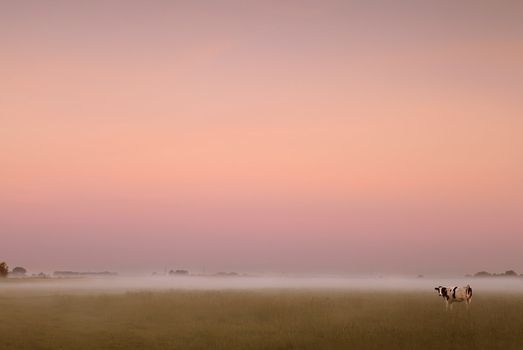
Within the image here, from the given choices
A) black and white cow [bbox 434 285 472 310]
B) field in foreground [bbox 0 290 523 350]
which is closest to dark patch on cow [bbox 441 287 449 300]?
black and white cow [bbox 434 285 472 310]

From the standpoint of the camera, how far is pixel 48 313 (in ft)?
110

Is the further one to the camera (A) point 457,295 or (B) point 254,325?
(A) point 457,295

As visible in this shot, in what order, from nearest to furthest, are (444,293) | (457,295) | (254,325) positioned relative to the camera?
(254,325) < (457,295) < (444,293)

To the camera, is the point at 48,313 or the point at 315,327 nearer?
the point at 315,327

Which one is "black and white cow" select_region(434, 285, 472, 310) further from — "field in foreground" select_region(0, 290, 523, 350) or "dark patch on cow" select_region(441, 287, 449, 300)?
"field in foreground" select_region(0, 290, 523, 350)

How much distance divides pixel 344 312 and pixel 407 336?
9918 mm

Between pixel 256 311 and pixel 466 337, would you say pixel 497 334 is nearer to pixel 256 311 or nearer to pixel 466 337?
pixel 466 337

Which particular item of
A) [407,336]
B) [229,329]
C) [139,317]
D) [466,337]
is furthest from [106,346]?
[466,337]

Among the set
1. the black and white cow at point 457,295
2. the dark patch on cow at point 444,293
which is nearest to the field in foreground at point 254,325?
the black and white cow at point 457,295

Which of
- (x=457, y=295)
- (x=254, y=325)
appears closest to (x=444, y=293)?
(x=457, y=295)

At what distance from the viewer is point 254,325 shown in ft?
94.4

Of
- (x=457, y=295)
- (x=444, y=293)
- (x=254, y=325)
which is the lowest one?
Result: (x=254, y=325)

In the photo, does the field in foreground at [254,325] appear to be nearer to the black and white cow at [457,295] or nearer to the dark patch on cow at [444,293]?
the black and white cow at [457,295]

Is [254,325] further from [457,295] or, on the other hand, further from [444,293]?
[457,295]
